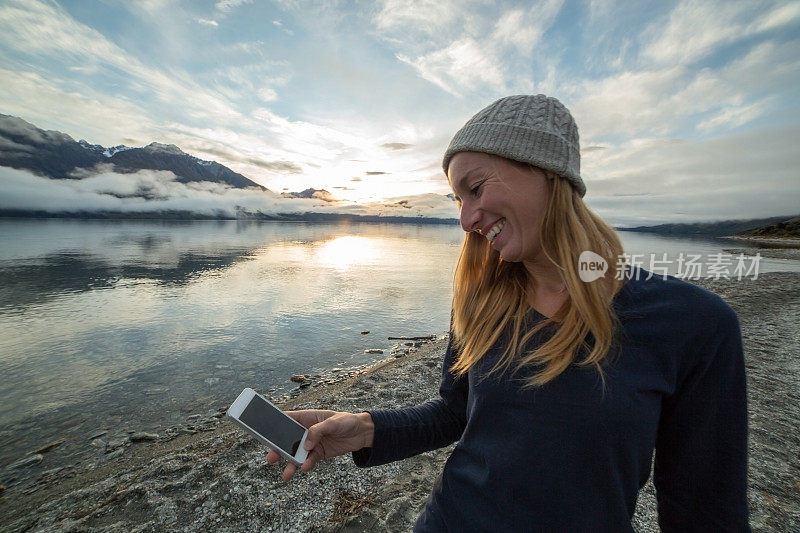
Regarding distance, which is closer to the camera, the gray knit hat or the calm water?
the gray knit hat

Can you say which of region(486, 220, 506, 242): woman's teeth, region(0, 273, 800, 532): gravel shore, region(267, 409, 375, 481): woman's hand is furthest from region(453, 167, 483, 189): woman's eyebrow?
→ region(0, 273, 800, 532): gravel shore

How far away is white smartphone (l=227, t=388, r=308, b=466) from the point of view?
232 cm

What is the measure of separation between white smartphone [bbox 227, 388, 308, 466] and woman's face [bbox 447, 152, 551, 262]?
1837 millimetres

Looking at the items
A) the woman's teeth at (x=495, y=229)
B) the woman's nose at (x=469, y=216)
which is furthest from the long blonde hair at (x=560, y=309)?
the woman's nose at (x=469, y=216)

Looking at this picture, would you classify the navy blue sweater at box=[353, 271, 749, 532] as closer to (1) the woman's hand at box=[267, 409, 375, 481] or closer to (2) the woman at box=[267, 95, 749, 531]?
(2) the woman at box=[267, 95, 749, 531]

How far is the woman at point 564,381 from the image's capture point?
1528mm

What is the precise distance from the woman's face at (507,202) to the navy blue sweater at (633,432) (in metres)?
0.57

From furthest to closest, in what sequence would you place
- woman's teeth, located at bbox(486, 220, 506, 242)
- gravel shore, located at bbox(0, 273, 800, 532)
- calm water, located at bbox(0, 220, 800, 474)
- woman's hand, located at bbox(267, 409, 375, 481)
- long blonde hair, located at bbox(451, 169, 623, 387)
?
calm water, located at bbox(0, 220, 800, 474), gravel shore, located at bbox(0, 273, 800, 532), woman's hand, located at bbox(267, 409, 375, 481), woman's teeth, located at bbox(486, 220, 506, 242), long blonde hair, located at bbox(451, 169, 623, 387)

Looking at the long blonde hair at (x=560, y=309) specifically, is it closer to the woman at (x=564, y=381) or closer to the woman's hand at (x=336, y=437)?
the woman at (x=564, y=381)

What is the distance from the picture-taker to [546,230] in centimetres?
197

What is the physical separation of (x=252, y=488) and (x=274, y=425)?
4.49 meters

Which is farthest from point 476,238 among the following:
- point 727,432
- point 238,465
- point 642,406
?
point 238,465

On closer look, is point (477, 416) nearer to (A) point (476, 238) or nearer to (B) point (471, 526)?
(B) point (471, 526)

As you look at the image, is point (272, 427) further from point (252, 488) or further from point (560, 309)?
point (252, 488)
